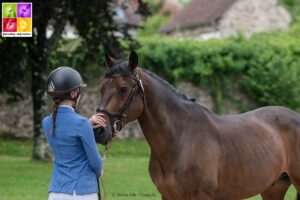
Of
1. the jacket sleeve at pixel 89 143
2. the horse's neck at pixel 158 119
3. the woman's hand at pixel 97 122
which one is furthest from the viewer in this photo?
the horse's neck at pixel 158 119

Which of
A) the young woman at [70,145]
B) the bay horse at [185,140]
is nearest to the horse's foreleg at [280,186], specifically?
the bay horse at [185,140]

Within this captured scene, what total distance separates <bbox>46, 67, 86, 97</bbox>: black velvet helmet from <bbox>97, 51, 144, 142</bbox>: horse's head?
30.8 inches

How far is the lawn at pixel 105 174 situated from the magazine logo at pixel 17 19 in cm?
300

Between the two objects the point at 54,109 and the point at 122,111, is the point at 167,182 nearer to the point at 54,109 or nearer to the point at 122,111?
the point at 122,111

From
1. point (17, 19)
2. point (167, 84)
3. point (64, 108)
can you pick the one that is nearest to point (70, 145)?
point (64, 108)

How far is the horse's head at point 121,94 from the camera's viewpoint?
5676 mm

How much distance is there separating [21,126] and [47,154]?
4.88 m

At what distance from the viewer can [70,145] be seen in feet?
15.9

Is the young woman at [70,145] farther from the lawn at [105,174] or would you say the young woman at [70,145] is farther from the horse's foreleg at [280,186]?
the lawn at [105,174]

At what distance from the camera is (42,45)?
15.3 m

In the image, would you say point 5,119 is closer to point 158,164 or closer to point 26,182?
point 26,182

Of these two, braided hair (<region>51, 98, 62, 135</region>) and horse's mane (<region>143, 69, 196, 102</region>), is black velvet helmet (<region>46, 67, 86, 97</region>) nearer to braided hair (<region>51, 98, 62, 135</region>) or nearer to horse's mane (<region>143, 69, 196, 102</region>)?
braided hair (<region>51, 98, 62, 135</region>)

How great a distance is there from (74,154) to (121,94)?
1.10m

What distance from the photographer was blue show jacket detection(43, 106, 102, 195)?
480 cm
